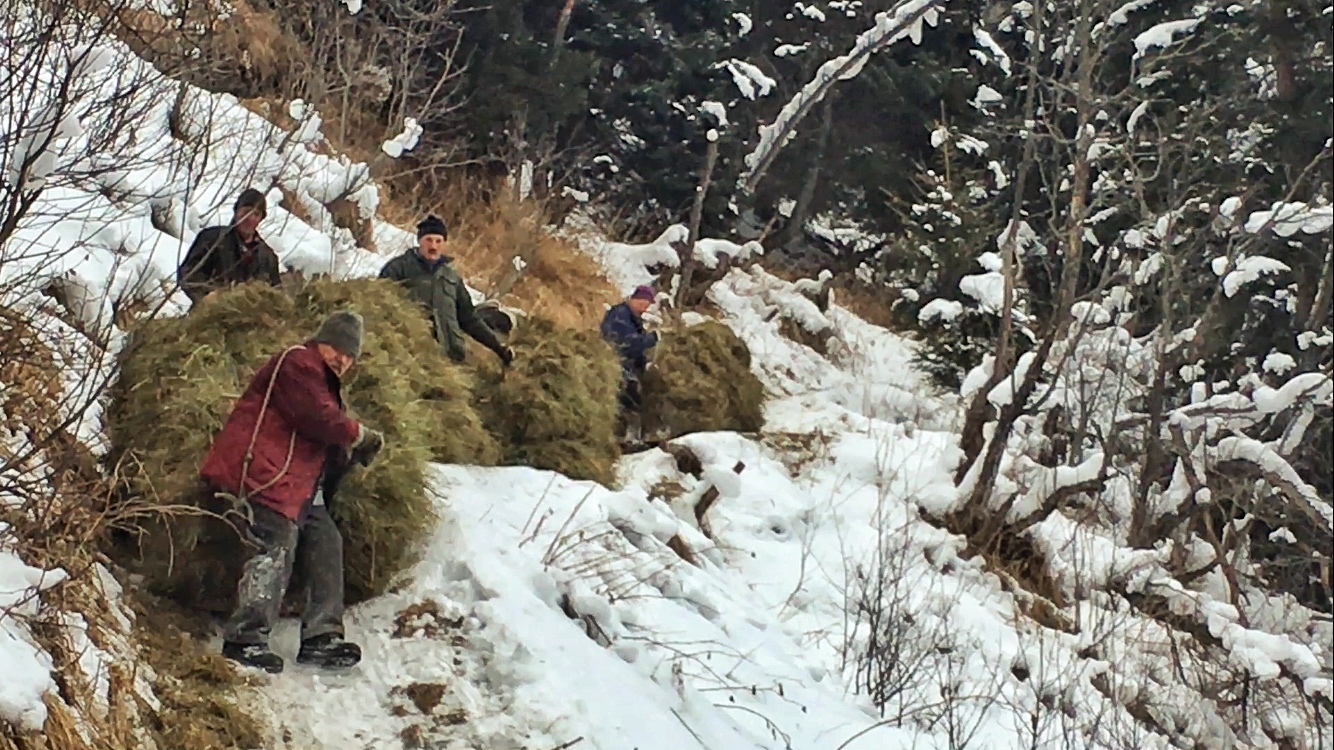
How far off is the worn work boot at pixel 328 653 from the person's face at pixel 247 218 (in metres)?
2.14

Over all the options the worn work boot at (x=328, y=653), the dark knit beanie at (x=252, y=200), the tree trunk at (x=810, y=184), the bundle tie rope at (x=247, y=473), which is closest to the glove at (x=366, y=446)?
the bundle tie rope at (x=247, y=473)

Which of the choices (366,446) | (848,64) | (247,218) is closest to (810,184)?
(848,64)

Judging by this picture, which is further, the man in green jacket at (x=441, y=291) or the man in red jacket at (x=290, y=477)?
the man in green jacket at (x=441, y=291)

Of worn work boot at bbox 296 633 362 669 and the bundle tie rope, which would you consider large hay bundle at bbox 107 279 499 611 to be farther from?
worn work boot at bbox 296 633 362 669

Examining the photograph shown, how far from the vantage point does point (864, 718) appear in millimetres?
4961

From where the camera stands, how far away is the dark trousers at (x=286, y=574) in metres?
3.58

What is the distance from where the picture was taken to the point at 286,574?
12.0 ft

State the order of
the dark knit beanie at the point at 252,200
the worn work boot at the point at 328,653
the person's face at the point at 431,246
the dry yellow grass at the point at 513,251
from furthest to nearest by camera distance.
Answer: the dry yellow grass at the point at 513,251 < the person's face at the point at 431,246 < the dark knit beanie at the point at 252,200 < the worn work boot at the point at 328,653

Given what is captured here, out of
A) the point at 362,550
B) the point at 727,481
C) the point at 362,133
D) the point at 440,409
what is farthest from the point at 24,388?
the point at 362,133

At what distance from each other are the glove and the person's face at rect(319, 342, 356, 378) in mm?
219

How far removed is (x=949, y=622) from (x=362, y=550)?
3.70 meters

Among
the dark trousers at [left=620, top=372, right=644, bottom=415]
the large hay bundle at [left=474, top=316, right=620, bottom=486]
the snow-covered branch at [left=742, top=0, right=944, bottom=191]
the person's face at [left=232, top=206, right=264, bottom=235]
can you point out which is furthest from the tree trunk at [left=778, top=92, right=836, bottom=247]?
the person's face at [left=232, top=206, right=264, bottom=235]

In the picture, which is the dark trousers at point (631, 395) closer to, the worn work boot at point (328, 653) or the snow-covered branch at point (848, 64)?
the snow-covered branch at point (848, 64)

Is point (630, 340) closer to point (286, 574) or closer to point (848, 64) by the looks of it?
point (848, 64)
